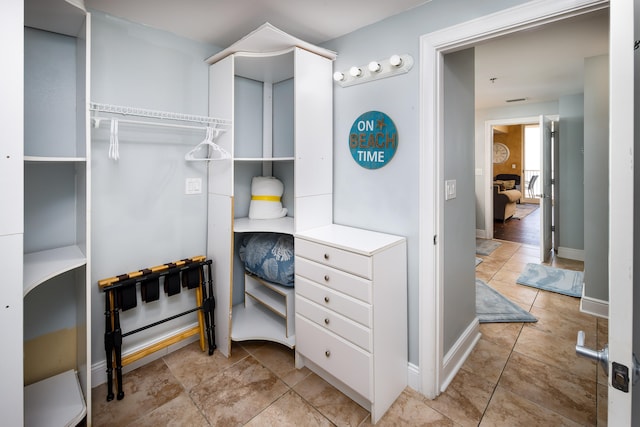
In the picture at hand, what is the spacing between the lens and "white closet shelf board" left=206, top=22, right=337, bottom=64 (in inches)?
72.8

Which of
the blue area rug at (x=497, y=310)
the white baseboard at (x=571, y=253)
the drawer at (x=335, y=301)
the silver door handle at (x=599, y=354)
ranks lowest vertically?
the blue area rug at (x=497, y=310)

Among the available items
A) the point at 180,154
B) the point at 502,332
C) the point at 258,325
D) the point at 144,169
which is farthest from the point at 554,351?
the point at 144,169

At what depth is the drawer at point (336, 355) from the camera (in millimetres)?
1710

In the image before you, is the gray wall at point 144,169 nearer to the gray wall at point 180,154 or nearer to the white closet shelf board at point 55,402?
the gray wall at point 180,154

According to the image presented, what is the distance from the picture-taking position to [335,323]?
72.6 inches

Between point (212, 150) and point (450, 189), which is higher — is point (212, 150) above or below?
above

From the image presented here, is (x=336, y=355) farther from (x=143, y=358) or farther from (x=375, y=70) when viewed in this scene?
(x=375, y=70)

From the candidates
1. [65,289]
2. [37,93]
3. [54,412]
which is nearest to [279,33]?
[37,93]

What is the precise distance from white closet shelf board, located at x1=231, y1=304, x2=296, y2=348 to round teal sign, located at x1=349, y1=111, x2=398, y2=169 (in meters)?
1.34

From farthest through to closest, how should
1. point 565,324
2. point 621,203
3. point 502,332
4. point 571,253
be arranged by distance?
point 571,253 < point 565,324 < point 502,332 < point 621,203

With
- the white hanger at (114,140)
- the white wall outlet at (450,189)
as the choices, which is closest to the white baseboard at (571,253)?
the white wall outlet at (450,189)

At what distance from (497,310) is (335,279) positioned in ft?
6.80

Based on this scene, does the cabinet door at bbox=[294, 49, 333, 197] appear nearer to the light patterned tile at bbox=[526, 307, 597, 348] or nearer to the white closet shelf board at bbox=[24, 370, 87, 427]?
the white closet shelf board at bbox=[24, 370, 87, 427]

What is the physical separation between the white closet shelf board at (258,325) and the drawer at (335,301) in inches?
16.8
